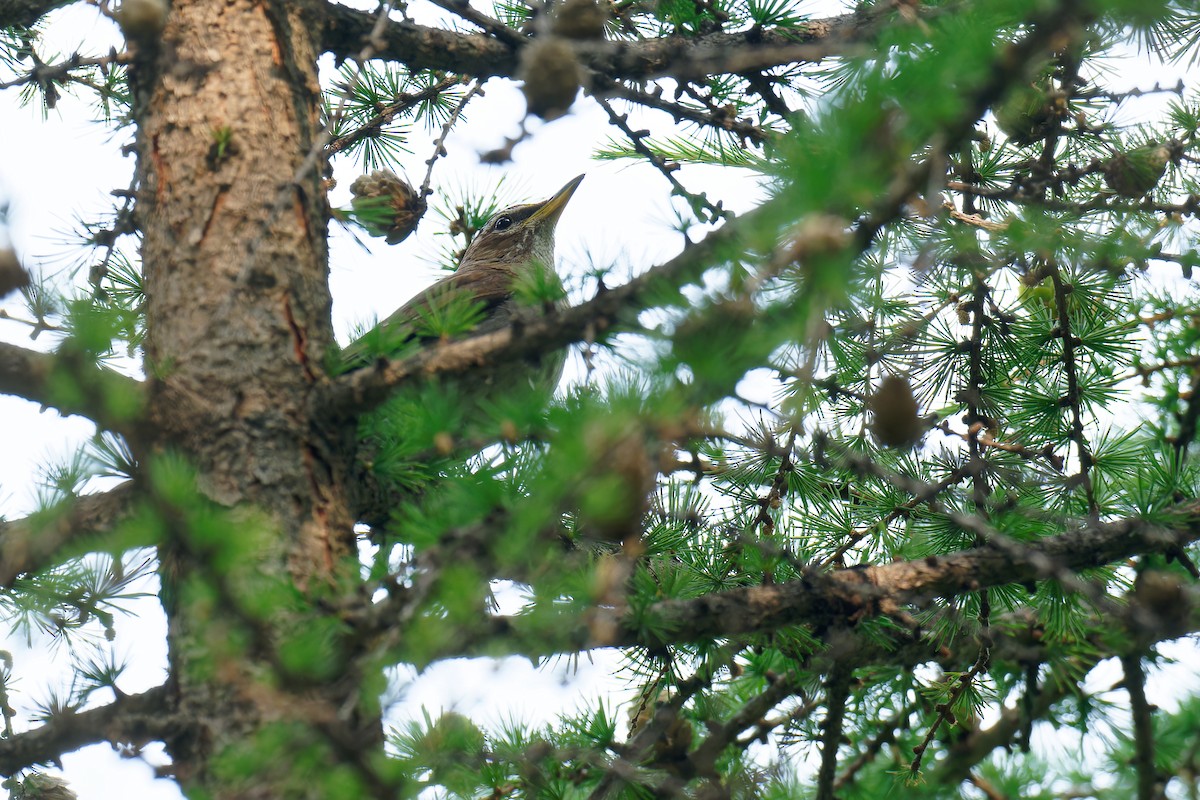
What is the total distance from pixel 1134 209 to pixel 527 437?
1823mm

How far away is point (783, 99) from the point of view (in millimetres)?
3381

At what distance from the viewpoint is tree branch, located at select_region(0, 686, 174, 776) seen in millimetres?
2236

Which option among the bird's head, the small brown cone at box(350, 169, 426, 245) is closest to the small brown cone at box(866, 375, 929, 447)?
the small brown cone at box(350, 169, 426, 245)

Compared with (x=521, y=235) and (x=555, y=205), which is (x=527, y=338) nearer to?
(x=555, y=205)

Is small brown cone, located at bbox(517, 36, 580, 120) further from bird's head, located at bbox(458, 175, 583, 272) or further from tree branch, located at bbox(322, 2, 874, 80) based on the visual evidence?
bird's head, located at bbox(458, 175, 583, 272)

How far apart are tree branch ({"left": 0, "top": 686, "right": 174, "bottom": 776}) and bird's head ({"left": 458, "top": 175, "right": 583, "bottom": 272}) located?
3706mm

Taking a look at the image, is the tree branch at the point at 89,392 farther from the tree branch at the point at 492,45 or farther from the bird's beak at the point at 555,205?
the bird's beak at the point at 555,205

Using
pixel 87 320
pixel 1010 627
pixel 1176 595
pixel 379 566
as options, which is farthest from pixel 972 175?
pixel 87 320

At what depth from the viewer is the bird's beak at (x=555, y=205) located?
558 centimetres

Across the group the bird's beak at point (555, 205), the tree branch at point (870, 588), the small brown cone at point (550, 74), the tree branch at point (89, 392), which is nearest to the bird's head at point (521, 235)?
the bird's beak at point (555, 205)

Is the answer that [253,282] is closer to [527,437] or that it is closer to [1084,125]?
[527,437]

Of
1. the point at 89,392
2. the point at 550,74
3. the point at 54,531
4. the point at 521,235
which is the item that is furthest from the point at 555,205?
the point at 89,392

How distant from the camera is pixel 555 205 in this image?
5.77m

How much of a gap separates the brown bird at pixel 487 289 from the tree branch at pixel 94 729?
2.94 feet
